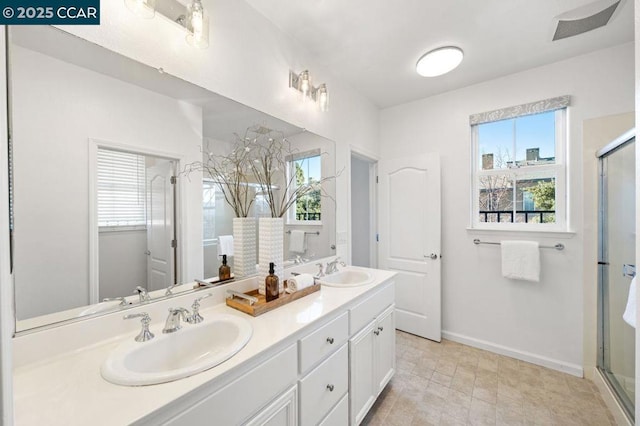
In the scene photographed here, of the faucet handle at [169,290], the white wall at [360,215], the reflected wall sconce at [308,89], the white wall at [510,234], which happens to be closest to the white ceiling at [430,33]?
the white wall at [510,234]

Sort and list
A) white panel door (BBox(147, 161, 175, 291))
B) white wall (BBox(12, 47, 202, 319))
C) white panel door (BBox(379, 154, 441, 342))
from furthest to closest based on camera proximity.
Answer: white panel door (BBox(379, 154, 441, 342)) → white panel door (BBox(147, 161, 175, 291)) → white wall (BBox(12, 47, 202, 319))

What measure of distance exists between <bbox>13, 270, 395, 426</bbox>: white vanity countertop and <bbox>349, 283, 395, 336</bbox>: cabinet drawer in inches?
20.7

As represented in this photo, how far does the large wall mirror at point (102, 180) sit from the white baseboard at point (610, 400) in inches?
103

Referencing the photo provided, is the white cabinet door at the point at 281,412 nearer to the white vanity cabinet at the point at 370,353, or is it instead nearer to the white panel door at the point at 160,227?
the white vanity cabinet at the point at 370,353

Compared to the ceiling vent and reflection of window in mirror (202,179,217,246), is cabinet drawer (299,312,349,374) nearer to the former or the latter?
reflection of window in mirror (202,179,217,246)

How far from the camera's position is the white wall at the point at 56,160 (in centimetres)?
85

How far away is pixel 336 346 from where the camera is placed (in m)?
1.32

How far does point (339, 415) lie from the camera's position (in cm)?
133

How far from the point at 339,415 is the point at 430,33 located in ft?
8.08

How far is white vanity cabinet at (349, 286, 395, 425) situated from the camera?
57.6 inches

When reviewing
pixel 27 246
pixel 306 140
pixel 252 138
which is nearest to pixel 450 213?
pixel 306 140

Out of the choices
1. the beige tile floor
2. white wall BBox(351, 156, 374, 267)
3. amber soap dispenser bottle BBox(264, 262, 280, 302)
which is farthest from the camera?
white wall BBox(351, 156, 374, 267)

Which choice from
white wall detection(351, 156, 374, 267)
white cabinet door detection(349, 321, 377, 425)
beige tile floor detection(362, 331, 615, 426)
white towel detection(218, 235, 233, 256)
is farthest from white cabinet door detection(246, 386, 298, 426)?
white wall detection(351, 156, 374, 267)

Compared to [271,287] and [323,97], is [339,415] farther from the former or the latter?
[323,97]
